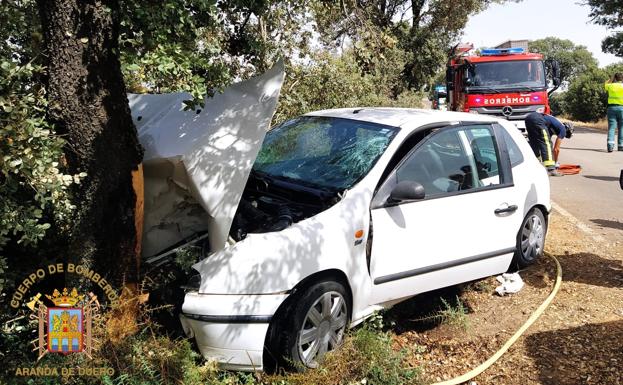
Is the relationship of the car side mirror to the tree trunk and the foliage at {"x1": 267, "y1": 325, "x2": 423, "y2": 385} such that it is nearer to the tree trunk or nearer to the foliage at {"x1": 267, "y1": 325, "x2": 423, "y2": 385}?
the foliage at {"x1": 267, "y1": 325, "x2": 423, "y2": 385}

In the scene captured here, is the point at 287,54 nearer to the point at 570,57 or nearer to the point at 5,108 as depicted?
the point at 5,108

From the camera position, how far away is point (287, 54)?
7.67 metres

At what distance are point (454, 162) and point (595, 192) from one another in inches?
249

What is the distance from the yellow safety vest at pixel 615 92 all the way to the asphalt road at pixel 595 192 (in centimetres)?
146

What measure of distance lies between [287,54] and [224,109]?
4.26 metres

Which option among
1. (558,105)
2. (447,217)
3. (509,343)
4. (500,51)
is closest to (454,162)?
(447,217)

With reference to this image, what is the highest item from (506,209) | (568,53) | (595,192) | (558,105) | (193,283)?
(568,53)

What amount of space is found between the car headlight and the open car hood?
30cm

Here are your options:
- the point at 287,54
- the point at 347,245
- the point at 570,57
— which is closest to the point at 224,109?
the point at 347,245

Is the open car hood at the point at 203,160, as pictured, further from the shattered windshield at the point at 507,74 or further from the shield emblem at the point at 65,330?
the shattered windshield at the point at 507,74

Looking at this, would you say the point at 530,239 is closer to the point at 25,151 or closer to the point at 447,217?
the point at 447,217

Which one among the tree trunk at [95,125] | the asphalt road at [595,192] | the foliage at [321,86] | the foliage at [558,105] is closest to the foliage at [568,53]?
the foliage at [558,105]

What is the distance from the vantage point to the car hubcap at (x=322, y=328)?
3.19 metres

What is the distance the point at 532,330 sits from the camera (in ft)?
13.5
